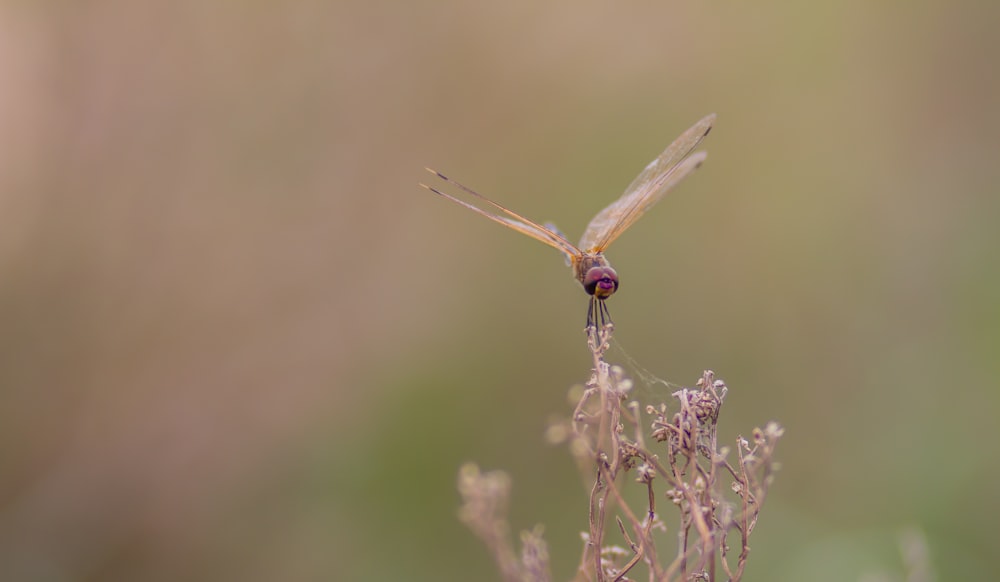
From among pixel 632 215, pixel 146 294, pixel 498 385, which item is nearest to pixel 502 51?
pixel 498 385

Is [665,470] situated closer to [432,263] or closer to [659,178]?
[659,178]

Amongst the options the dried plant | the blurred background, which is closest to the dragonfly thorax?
the dried plant

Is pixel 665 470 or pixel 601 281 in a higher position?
pixel 601 281

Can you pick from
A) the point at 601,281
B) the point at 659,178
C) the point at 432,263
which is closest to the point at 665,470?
the point at 601,281

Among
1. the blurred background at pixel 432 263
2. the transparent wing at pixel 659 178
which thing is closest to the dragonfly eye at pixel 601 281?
the transparent wing at pixel 659 178

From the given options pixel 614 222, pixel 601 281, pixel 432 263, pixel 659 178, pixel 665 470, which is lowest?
pixel 432 263

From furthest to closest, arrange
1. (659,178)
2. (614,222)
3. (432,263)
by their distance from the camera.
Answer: (432,263) < (614,222) < (659,178)
